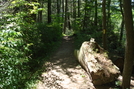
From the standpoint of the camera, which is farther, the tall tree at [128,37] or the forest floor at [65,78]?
the forest floor at [65,78]

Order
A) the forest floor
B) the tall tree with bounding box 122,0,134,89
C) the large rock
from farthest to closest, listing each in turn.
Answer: the forest floor < the large rock < the tall tree with bounding box 122,0,134,89

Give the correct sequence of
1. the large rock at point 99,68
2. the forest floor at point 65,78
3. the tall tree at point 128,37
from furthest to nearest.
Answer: the forest floor at point 65,78 < the large rock at point 99,68 < the tall tree at point 128,37

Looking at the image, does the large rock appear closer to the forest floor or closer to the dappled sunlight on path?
the forest floor

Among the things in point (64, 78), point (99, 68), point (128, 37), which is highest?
point (128, 37)

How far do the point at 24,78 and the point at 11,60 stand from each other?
2152mm

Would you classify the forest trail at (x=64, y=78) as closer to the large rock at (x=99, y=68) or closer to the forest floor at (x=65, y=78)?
the forest floor at (x=65, y=78)

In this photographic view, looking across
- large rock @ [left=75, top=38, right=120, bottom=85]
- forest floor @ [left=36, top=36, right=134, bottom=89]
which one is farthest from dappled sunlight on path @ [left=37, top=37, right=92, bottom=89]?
large rock @ [left=75, top=38, right=120, bottom=85]

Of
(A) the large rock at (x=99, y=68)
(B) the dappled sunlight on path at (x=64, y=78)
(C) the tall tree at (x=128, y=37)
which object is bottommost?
(B) the dappled sunlight on path at (x=64, y=78)

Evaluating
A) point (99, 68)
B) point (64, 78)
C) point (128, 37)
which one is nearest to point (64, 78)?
point (64, 78)

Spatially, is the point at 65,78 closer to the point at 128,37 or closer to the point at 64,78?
the point at 64,78

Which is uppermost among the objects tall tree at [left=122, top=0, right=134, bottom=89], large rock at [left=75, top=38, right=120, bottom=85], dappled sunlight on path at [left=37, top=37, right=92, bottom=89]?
tall tree at [left=122, top=0, right=134, bottom=89]

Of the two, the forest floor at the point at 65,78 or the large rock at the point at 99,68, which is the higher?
the large rock at the point at 99,68

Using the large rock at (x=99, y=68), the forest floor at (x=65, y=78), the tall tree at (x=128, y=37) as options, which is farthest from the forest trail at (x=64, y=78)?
the tall tree at (x=128, y=37)

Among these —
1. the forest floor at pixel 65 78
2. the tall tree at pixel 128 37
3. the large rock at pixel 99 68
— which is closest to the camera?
the tall tree at pixel 128 37
